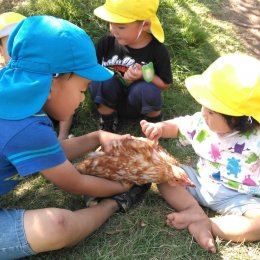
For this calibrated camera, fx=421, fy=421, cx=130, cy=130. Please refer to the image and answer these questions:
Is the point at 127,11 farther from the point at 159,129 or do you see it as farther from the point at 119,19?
the point at 159,129

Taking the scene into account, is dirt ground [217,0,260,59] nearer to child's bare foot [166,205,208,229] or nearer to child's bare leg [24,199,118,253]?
child's bare foot [166,205,208,229]

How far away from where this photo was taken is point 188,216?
2.06 metres

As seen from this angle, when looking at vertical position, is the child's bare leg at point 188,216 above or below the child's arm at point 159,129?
below

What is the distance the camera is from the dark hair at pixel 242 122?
1963 millimetres

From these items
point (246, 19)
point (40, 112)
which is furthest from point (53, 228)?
point (246, 19)

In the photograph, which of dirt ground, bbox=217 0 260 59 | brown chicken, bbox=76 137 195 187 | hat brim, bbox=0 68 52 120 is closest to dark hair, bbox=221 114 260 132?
brown chicken, bbox=76 137 195 187

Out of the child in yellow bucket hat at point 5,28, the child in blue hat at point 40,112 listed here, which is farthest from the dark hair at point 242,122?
the child in yellow bucket hat at point 5,28

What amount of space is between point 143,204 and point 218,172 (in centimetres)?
42

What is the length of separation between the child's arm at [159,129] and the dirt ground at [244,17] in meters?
1.88

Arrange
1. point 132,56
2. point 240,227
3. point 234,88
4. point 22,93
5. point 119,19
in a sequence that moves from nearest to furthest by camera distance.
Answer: point 22,93, point 234,88, point 240,227, point 119,19, point 132,56

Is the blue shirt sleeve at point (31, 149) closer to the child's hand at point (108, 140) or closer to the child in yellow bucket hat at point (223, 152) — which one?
the child's hand at point (108, 140)

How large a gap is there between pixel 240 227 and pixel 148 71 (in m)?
1.12

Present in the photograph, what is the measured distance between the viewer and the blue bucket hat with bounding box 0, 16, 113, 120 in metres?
1.57

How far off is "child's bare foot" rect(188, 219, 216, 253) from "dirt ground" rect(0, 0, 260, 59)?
7.26ft
